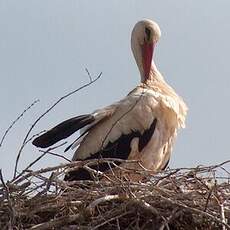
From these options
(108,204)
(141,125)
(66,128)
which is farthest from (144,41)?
(108,204)

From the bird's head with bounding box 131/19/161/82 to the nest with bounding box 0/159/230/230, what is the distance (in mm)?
2772

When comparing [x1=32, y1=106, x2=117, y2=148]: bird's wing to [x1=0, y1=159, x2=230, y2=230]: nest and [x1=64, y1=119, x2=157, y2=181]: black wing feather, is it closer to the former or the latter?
[x1=64, y1=119, x2=157, y2=181]: black wing feather

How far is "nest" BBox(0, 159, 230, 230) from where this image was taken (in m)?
6.55

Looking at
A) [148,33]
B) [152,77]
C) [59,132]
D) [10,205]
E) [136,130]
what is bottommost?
[10,205]

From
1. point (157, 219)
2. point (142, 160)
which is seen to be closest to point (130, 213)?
point (157, 219)

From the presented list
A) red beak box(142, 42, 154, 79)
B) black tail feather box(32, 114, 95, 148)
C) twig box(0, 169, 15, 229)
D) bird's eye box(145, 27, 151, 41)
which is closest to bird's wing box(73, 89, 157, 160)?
black tail feather box(32, 114, 95, 148)

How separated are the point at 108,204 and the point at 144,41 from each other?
3.16 metres

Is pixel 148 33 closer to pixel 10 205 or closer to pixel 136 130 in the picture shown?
pixel 136 130

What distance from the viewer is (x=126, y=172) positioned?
721 cm

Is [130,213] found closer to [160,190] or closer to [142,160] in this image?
[160,190]

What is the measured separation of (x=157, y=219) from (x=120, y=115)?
2248 millimetres

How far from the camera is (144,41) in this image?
9.69 meters

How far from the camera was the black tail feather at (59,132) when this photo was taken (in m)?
8.28

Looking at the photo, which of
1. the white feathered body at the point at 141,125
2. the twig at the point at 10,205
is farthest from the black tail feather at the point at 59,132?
the twig at the point at 10,205
